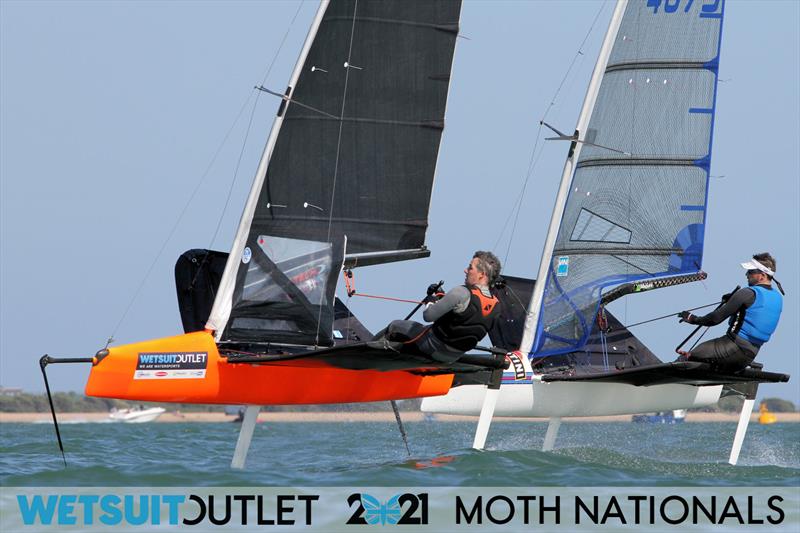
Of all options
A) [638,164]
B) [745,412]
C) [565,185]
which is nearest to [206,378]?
[565,185]

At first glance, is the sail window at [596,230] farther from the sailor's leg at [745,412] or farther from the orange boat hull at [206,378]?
the orange boat hull at [206,378]

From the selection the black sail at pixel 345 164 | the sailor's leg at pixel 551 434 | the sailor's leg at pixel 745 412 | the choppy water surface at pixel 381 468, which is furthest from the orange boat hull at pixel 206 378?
the sailor's leg at pixel 745 412

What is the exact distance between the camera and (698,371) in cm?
1210

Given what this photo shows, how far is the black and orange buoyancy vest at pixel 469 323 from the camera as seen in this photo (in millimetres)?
10602

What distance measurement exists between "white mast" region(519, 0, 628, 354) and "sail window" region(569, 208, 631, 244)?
0.22 metres

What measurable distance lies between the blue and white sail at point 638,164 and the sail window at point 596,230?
0.01 metres

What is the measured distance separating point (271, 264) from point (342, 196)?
104 centimetres

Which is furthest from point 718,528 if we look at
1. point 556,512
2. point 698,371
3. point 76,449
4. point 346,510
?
point 76,449

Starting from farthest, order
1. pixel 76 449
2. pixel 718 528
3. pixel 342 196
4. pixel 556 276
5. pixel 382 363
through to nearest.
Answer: pixel 76 449 → pixel 556 276 → pixel 342 196 → pixel 382 363 → pixel 718 528

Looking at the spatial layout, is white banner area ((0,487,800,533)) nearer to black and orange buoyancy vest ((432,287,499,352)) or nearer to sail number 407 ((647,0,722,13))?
black and orange buoyancy vest ((432,287,499,352))

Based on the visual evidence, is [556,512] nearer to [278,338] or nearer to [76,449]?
[278,338]

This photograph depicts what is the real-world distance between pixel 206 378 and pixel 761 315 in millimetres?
5034

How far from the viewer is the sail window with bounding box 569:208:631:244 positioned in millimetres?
13750

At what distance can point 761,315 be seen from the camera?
1173cm
